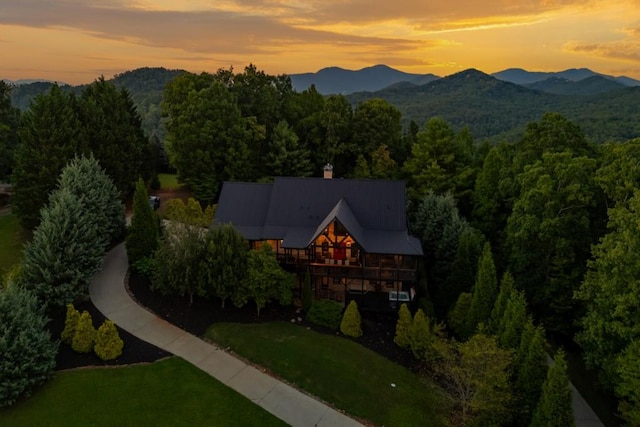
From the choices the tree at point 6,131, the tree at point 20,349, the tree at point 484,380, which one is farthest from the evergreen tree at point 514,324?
the tree at point 6,131

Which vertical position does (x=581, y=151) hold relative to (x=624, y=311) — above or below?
above

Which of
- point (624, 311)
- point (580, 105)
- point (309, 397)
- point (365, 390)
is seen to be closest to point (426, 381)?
point (365, 390)

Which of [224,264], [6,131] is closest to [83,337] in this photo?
[224,264]

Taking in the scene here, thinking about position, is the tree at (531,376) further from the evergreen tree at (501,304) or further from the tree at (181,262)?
the tree at (181,262)

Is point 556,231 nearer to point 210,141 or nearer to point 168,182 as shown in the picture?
point 210,141

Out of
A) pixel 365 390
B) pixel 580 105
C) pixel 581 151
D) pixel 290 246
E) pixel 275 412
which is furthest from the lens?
pixel 580 105

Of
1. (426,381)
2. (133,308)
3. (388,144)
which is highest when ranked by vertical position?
(388,144)

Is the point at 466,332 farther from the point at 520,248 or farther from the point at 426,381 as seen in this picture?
the point at 520,248
